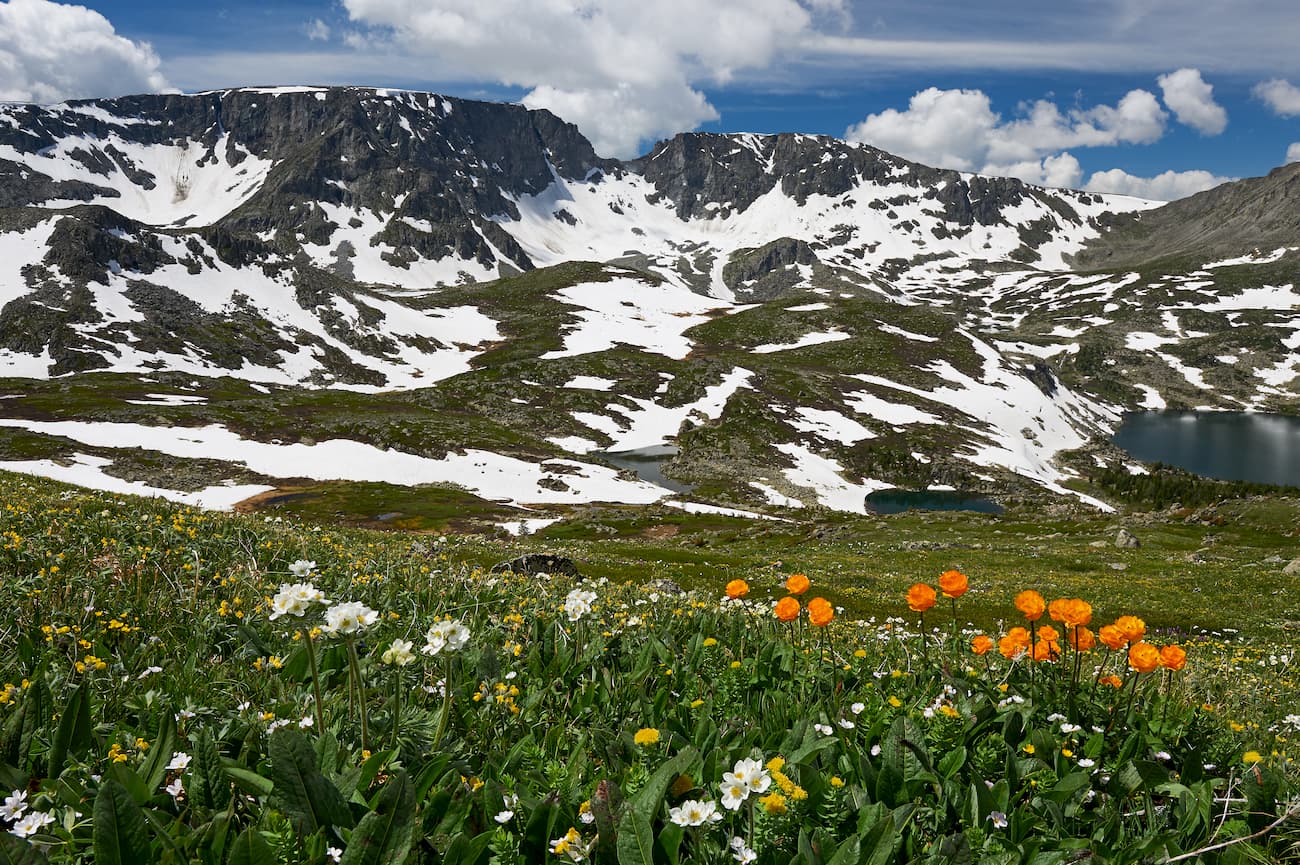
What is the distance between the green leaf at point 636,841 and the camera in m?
3.00

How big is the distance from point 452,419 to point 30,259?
13423 cm

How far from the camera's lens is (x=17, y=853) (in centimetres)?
237

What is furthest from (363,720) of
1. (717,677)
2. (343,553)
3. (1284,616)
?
(1284,616)

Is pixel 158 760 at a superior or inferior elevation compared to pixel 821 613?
inferior

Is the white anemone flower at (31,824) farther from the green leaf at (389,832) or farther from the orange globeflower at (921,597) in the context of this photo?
the orange globeflower at (921,597)

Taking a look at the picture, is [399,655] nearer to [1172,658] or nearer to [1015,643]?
[1015,643]

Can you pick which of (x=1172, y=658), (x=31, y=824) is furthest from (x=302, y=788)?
(x=1172, y=658)

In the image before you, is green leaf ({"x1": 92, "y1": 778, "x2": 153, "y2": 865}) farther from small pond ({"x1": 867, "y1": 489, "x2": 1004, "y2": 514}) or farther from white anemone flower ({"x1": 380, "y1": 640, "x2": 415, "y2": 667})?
small pond ({"x1": 867, "y1": 489, "x2": 1004, "y2": 514})

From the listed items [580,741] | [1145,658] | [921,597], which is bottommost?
[580,741]

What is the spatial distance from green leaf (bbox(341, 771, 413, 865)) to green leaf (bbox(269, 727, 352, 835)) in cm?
38

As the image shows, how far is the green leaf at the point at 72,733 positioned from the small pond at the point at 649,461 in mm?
114278

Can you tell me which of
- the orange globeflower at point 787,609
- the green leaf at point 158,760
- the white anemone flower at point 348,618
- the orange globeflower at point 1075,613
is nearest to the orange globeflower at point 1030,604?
the orange globeflower at point 1075,613

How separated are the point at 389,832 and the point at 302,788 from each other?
554 mm

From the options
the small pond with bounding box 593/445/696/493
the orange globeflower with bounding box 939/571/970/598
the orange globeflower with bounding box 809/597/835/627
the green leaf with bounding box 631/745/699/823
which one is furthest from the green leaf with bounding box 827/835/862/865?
the small pond with bounding box 593/445/696/493
